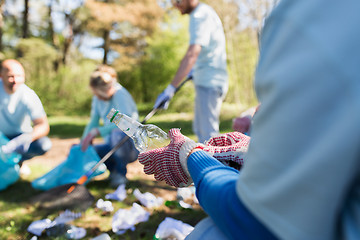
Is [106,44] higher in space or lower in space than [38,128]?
lower

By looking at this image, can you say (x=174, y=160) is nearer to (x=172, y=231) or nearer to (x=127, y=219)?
(x=172, y=231)

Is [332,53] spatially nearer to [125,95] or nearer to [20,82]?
[125,95]

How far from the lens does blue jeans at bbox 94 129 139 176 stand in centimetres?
304

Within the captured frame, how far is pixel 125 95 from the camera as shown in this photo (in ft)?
9.84

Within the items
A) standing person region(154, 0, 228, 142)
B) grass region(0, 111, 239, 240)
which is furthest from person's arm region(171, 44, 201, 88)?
grass region(0, 111, 239, 240)

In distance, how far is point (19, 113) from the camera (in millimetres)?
2896

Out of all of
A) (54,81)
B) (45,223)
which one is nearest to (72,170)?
(45,223)

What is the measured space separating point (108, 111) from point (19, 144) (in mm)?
862

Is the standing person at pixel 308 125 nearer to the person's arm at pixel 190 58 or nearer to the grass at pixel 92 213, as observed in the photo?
the grass at pixel 92 213

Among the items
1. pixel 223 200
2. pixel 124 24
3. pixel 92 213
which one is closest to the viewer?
pixel 223 200

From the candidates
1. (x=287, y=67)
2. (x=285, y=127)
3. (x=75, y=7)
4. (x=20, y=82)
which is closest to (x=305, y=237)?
(x=285, y=127)

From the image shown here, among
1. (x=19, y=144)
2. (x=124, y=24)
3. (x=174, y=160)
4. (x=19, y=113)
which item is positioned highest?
(x=174, y=160)

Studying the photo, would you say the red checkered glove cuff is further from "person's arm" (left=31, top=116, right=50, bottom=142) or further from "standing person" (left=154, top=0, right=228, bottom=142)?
"person's arm" (left=31, top=116, right=50, bottom=142)

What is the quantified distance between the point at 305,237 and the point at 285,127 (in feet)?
0.64
